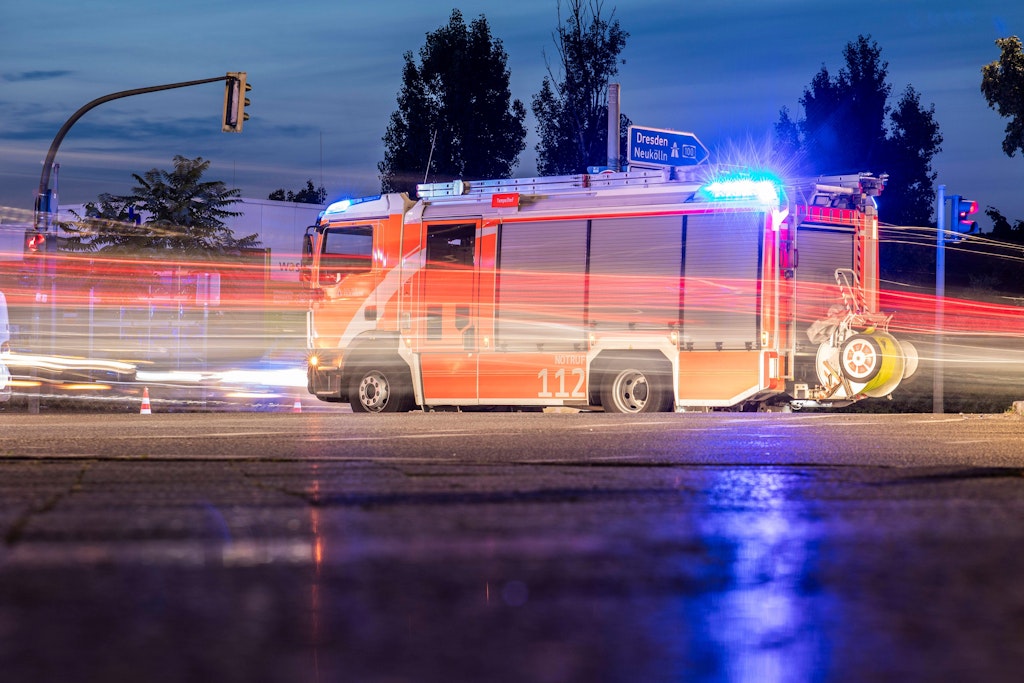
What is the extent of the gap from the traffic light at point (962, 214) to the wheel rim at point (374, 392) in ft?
38.2

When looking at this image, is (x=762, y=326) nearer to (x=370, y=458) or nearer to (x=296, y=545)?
(x=370, y=458)

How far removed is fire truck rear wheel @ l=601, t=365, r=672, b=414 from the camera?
19031mm

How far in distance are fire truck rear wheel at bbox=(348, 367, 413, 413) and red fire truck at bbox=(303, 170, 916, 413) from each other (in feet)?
0.09

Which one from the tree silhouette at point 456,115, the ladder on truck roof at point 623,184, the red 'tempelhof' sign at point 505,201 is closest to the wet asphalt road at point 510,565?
the ladder on truck roof at point 623,184

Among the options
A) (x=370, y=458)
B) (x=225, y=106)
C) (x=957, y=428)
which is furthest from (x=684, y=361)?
(x=225, y=106)

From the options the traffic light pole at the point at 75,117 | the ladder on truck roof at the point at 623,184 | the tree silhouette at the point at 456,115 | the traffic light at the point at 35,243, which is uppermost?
the tree silhouette at the point at 456,115

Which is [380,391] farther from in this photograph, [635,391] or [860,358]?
[860,358]

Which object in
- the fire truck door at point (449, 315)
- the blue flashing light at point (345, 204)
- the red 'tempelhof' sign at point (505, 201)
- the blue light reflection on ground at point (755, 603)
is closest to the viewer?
the blue light reflection on ground at point (755, 603)

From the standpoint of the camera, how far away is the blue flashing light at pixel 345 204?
2248 cm

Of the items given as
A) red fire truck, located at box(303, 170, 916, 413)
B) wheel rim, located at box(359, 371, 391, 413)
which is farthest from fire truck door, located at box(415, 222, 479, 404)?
wheel rim, located at box(359, 371, 391, 413)

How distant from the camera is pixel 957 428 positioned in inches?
600

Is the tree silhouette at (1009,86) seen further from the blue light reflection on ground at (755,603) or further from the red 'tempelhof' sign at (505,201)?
the blue light reflection on ground at (755,603)

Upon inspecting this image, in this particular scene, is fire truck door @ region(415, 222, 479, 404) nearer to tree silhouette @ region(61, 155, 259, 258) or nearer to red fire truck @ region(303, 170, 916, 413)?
red fire truck @ region(303, 170, 916, 413)

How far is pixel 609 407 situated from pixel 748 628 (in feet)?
48.2
